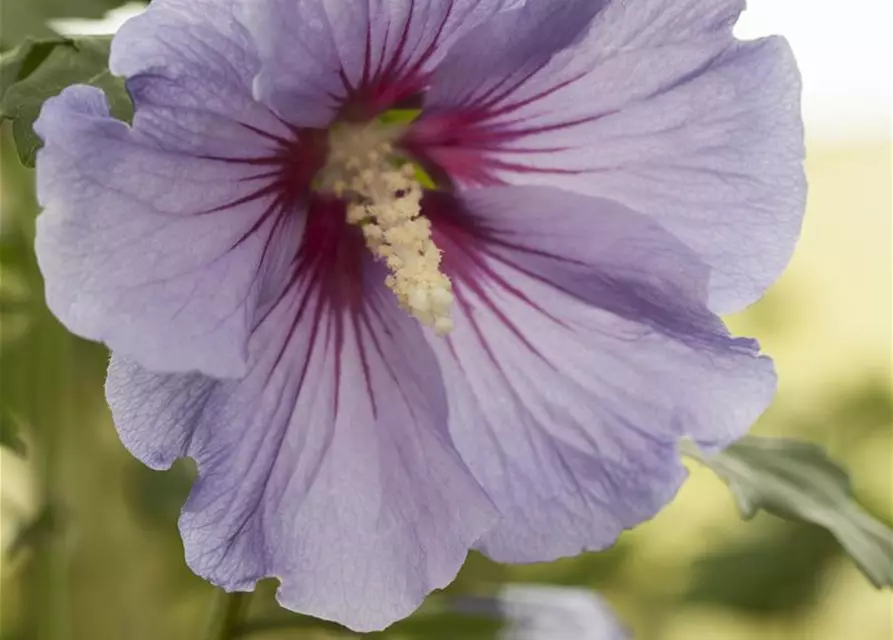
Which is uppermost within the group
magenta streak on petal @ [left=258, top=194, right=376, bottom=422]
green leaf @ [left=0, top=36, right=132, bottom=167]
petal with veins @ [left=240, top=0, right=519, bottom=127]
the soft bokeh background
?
petal with veins @ [left=240, top=0, right=519, bottom=127]

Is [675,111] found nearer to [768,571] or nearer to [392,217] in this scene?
[392,217]

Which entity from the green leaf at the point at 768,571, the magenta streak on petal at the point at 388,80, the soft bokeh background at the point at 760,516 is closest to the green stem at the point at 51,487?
the soft bokeh background at the point at 760,516

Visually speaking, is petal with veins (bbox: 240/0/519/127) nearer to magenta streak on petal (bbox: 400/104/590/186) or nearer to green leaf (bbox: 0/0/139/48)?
magenta streak on petal (bbox: 400/104/590/186)

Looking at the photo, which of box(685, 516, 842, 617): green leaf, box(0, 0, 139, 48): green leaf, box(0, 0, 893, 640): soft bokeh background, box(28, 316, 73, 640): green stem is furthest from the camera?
box(685, 516, 842, 617): green leaf

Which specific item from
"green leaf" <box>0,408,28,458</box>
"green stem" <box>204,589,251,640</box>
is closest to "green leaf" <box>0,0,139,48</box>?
"green leaf" <box>0,408,28,458</box>

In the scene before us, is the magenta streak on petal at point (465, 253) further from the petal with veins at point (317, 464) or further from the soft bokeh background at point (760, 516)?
the soft bokeh background at point (760, 516)

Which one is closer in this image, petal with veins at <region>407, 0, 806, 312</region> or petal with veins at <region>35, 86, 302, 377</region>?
petal with veins at <region>35, 86, 302, 377</region>

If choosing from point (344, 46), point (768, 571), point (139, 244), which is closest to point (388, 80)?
point (344, 46)

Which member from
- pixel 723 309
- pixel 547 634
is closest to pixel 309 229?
pixel 723 309
